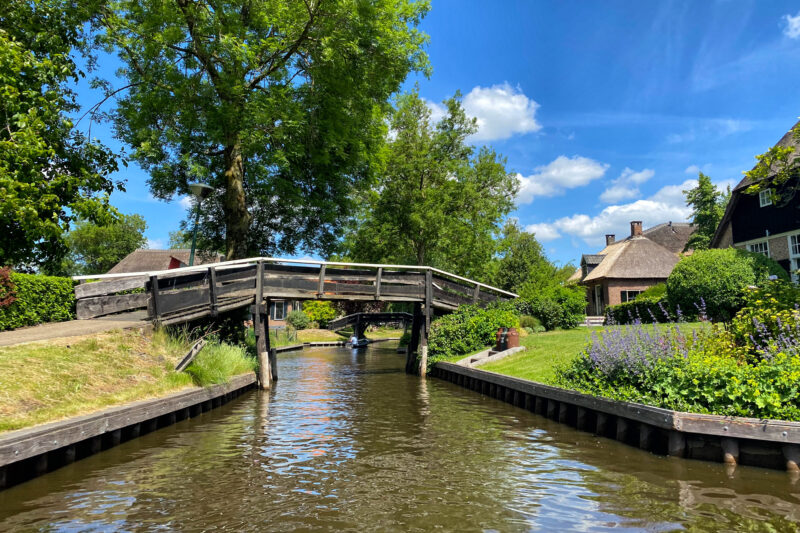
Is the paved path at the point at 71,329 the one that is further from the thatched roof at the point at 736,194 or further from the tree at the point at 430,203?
the thatched roof at the point at 736,194

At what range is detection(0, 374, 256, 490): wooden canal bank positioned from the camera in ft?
21.2

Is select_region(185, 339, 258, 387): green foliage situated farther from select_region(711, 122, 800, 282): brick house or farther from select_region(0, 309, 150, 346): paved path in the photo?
select_region(711, 122, 800, 282): brick house

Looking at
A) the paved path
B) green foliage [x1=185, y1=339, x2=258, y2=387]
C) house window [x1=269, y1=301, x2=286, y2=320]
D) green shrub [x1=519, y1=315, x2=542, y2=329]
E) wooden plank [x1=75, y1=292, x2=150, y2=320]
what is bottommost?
green foliage [x1=185, y1=339, x2=258, y2=387]

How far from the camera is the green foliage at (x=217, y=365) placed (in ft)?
41.3

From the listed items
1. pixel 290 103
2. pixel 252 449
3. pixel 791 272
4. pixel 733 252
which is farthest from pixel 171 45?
pixel 791 272

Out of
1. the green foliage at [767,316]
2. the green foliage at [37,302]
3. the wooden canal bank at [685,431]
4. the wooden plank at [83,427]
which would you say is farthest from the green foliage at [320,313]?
the green foliage at [767,316]

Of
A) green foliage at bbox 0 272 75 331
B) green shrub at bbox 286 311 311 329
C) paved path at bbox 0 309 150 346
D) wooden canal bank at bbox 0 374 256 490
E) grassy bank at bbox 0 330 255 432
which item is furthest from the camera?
green shrub at bbox 286 311 311 329

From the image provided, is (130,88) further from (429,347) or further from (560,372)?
(560,372)

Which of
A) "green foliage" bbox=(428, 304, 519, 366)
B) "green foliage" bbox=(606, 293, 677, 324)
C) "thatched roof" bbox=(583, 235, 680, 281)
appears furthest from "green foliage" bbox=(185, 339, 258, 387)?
"thatched roof" bbox=(583, 235, 680, 281)

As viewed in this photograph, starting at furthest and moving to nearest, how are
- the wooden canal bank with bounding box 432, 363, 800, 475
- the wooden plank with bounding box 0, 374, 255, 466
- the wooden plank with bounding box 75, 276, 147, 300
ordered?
the wooden plank with bounding box 75, 276, 147, 300 → the wooden canal bank with bounding box 432, 363, 800, 475 → the wooden plank with bounding box 0, 374, 255, 466

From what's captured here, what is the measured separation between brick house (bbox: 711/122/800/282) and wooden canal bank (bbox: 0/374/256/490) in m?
23.3

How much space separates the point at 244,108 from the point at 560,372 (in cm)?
1269

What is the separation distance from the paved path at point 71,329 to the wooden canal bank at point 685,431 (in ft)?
32.9

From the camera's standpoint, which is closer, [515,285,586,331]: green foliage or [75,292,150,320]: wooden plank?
[75,292,150,320]: wooden plank
